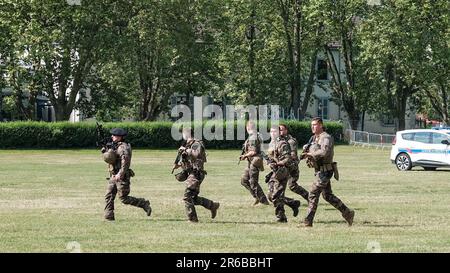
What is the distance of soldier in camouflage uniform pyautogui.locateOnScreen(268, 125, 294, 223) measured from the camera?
61.4ft

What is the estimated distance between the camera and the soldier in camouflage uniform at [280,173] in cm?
1872

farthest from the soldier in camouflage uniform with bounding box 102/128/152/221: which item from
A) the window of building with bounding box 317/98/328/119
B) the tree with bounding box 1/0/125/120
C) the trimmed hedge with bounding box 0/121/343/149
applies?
the window of building with bounding box 317/98/328/119

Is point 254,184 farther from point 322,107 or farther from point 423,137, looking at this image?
point 322,107

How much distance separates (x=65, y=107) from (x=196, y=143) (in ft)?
162

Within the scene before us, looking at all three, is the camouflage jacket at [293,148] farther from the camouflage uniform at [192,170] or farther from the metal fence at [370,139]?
the metal fence at [370,139]

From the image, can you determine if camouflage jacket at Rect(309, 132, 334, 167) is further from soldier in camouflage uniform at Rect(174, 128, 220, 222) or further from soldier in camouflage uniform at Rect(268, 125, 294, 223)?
soldier in camouflage uniform at Rect(174, 128, 220, 222)

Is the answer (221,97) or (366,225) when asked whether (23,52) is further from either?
(366,225)

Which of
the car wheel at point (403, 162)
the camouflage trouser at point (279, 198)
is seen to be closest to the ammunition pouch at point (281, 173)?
the camouflage trouser at point (279, 198)

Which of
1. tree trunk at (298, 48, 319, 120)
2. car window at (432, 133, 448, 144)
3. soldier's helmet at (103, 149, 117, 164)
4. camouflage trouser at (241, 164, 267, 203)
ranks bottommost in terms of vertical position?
camouflage trouser at (241, 164, 267, 203)

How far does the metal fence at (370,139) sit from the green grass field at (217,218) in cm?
2735

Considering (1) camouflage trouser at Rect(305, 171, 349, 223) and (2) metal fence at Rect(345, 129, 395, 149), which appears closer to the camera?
(1) camouflage trouser at Rect(305, 171, 349, 223)

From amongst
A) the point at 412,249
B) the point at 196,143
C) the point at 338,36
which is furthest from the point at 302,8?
the point at 412,249

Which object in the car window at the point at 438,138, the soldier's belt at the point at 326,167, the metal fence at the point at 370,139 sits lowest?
the metal fence at the point at 370,139

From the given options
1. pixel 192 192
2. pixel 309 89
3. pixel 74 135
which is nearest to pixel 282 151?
pixel 192 192
